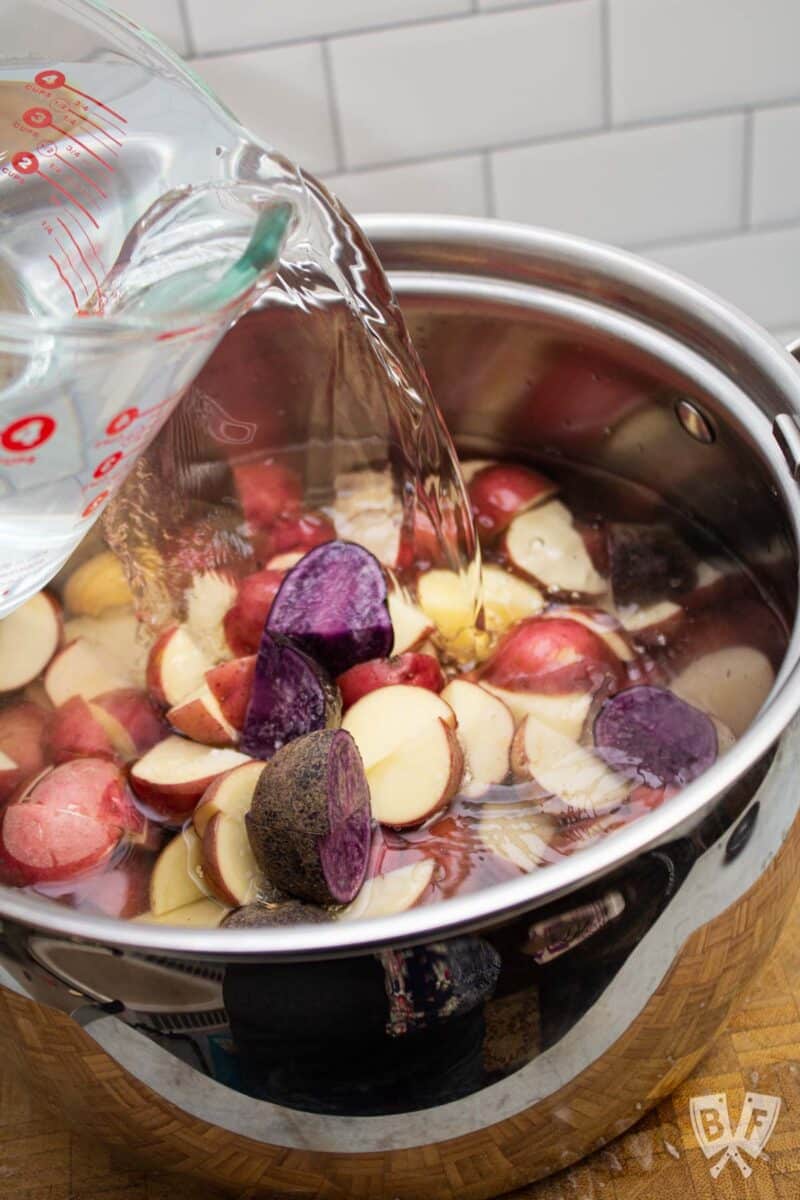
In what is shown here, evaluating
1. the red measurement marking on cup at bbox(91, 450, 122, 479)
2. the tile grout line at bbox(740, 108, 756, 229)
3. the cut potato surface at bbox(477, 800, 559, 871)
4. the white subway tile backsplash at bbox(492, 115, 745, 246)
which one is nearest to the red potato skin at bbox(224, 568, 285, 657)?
the cut potato surface at bbox(477, 800, 559, 871)

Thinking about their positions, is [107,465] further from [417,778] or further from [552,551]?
[552,551]

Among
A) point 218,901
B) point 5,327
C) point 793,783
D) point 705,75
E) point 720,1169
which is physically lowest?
point 720,1169

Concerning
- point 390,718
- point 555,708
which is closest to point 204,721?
point 390,718

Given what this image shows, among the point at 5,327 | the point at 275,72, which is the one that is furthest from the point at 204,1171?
the point at 275,72

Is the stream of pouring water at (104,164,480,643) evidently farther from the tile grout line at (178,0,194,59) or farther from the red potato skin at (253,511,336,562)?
the tile grout line at (178,0,194,59)

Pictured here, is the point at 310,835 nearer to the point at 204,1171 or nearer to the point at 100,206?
the point at 204,1171
